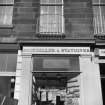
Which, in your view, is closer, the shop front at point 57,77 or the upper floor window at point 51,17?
the shop front at point 57,77

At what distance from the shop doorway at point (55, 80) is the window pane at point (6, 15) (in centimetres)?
271

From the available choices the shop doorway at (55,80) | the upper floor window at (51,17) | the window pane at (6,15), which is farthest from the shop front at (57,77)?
the window pane at (6,15)

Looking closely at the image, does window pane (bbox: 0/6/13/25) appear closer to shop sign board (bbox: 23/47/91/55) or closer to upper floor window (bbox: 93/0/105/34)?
shop sign board (bbox: 23/47/91/55)

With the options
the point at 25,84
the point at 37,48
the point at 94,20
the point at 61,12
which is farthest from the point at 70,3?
the point at 25,84

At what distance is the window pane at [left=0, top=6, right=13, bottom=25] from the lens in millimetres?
11305

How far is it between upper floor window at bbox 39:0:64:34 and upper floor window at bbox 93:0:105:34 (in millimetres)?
1886

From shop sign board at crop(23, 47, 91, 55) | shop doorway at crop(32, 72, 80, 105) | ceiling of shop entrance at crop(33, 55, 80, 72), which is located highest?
shop sign board at crop(23, 47, 91, 55)

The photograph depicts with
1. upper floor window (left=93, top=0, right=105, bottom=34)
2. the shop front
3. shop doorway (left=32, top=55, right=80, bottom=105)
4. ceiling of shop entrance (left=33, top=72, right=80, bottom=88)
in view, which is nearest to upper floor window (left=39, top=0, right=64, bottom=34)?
the shop front

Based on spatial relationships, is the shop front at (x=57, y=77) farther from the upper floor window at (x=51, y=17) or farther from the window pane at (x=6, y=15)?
the window pane at (x=6, y=15)

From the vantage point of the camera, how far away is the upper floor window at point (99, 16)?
1109cm

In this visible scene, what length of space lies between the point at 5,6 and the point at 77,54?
4979 millimetres

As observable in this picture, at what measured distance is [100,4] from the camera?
11.5 meters

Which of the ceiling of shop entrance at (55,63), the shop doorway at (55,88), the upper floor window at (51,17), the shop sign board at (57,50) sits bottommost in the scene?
the shop doorway at (55,88)

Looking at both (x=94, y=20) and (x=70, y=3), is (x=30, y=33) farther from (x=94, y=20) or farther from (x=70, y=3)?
(x=94, y=20)
